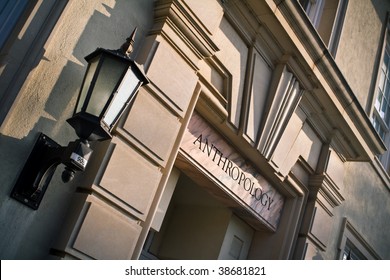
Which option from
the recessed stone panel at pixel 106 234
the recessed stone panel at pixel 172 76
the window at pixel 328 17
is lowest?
the recessed stone panel at pixel 106 234

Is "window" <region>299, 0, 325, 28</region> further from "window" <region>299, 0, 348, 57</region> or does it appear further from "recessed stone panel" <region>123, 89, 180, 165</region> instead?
"recessed stone panel" <region>123, 89, 180, 165</region>

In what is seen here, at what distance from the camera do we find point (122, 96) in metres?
3.51

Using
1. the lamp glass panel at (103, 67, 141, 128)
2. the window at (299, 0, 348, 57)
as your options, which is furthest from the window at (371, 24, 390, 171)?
the lamp glass panel at (103, 67, 141, 128)

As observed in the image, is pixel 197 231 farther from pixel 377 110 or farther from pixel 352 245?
pixel 377 110

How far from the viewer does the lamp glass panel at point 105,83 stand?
11.1ft

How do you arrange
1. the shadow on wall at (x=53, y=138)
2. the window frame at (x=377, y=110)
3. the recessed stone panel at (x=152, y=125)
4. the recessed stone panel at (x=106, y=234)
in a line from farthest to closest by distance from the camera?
the window frame at (x=377, y=110), the recessed stone panel at (x=152, y=125), the recessed stone panel at (x=106, y=234), the shadow on wall at (x=53, y=138)

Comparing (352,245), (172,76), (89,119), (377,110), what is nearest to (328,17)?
(377,110)

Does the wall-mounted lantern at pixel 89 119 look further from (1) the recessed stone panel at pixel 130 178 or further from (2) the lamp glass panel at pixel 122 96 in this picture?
(1) the recessed stone panel at pixel 130 178

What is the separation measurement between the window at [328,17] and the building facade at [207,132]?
0.09 ft

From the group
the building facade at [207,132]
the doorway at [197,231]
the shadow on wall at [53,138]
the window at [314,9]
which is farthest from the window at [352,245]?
the shadow on wall at [53,138]

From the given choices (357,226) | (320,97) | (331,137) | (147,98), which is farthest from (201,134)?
(357,226)

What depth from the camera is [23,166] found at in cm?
359

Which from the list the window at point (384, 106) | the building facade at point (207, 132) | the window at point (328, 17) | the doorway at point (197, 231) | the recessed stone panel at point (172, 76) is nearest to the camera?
the building facade at point (207, 132)
